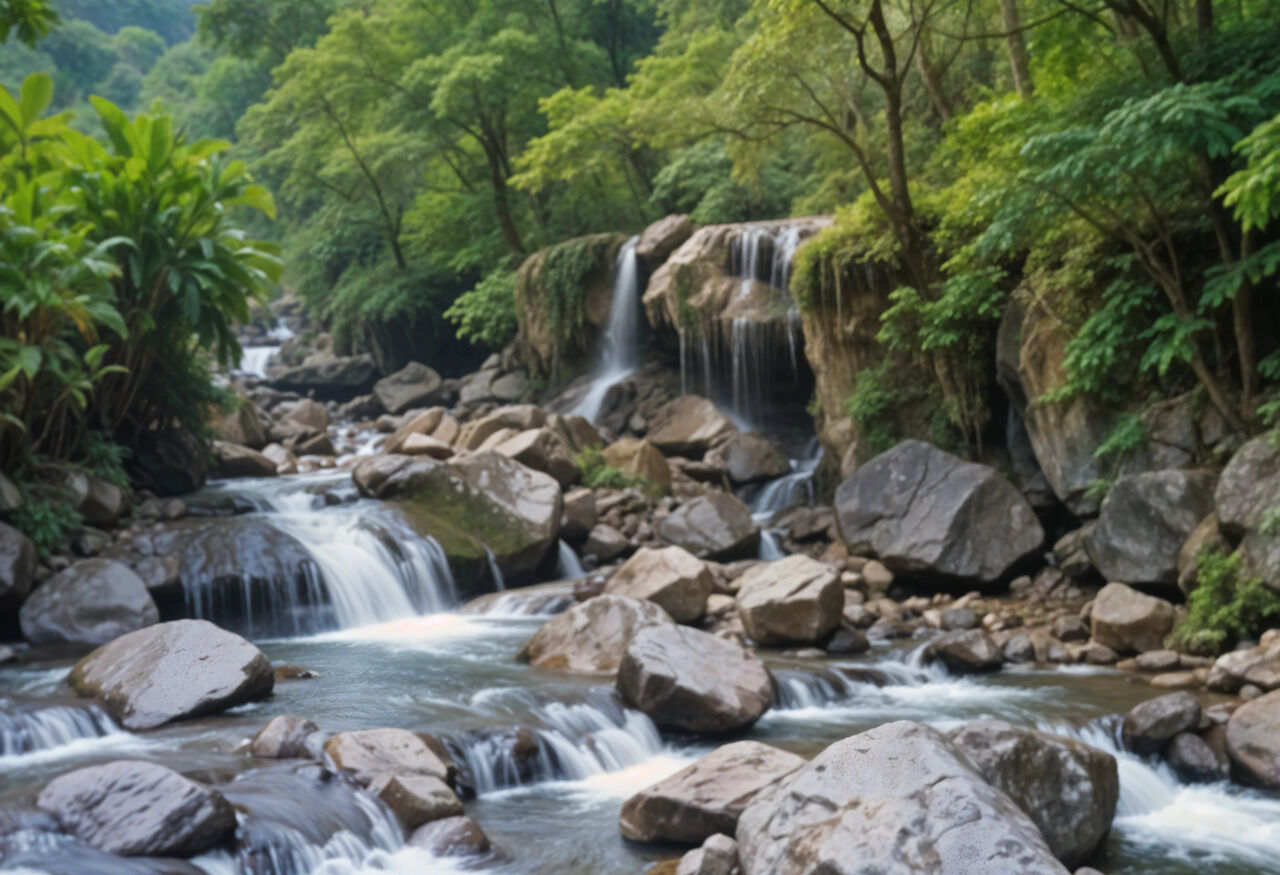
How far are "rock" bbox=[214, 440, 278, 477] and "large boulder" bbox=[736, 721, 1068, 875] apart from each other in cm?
1304

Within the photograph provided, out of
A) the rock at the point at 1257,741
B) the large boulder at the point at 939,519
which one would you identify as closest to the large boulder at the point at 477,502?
the large boulder at the point at 939,519

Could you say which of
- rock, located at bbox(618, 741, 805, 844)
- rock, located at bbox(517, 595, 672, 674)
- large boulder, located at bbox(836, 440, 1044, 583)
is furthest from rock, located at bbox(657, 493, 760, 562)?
rock, located at bbox(618, 741, 805, 844)

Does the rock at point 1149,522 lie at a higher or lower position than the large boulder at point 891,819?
lower

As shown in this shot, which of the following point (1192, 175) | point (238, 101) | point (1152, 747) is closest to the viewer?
point (1152, 747)

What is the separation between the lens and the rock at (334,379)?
92.0ft

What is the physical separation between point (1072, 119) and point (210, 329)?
34.1 ft

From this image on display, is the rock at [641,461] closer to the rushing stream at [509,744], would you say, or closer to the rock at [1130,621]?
the rushing stream at [509,744]

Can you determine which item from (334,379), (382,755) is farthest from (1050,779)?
(334,379)

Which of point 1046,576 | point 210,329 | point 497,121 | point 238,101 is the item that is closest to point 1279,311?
point 1046,576

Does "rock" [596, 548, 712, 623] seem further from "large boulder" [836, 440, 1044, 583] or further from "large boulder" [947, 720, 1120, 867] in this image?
"large boulder" [947, 720, 1120, 867]

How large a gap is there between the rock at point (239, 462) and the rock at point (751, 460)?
7166 mm

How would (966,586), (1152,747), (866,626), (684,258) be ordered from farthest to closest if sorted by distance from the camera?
(684,258) → (966,586) → (866,626) → (1152,747)

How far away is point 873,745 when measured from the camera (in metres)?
4.34

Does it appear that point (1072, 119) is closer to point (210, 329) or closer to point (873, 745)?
point (873, 745)
